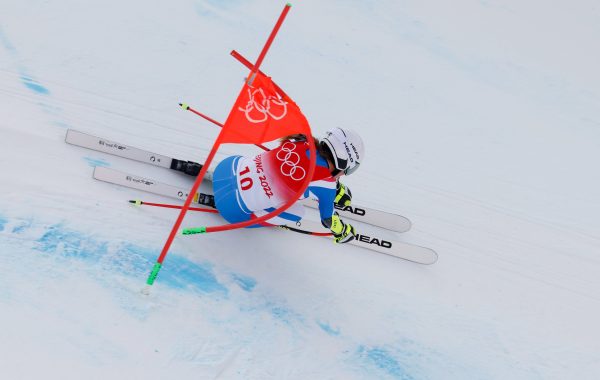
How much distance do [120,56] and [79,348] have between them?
193 centimetres

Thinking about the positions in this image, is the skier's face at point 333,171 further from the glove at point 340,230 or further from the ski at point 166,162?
the ski at point 166,162

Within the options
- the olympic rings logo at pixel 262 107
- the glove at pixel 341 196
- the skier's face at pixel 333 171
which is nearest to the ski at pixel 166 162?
the glove at pixel 341 196

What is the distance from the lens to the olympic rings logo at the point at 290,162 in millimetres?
2916

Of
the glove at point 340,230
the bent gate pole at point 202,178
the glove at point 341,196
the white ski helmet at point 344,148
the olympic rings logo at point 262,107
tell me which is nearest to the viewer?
the bent gate pole at point 202,178

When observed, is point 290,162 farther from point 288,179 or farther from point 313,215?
point 313,215

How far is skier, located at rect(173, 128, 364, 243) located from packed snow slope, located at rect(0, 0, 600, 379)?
31 centimetres

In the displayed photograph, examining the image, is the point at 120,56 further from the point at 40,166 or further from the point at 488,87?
the point at 488,87

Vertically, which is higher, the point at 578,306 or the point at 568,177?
the point at 568,177

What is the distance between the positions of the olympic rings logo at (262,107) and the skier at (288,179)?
26 cm

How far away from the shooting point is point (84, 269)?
2975mm

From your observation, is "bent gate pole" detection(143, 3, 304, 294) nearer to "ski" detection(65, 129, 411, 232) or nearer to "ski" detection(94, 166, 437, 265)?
"ski" detection(94, 166, 437, 265)

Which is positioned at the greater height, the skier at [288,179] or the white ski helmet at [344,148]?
the white ski helmet at [344,148]

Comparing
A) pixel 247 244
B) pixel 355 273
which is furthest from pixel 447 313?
pixel 247 244

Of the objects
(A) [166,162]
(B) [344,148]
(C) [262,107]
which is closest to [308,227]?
(B) [344,148]
